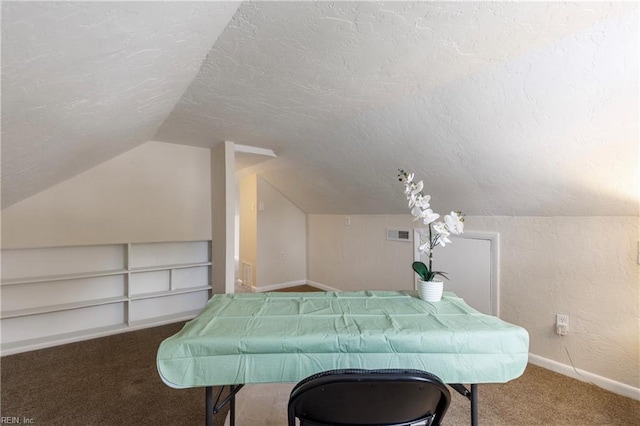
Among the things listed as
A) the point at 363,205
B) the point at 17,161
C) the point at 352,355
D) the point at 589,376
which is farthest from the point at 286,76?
the point at 589,376

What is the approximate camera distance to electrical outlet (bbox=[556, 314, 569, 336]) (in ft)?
7.36

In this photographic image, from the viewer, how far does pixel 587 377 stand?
214 cm

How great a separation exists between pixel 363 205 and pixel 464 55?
2.38 m

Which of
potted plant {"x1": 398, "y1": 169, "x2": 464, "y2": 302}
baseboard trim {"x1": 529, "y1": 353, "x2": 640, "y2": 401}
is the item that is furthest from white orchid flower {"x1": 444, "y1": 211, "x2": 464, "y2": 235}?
baseboard trim {"x1": 529, "y1": 353, "x2": 640, "y2": 401}

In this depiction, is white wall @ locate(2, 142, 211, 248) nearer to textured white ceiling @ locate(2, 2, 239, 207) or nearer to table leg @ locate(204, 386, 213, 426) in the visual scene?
textured white ceiling @ locate(2, 2, 239, 207)

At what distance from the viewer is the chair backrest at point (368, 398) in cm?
76

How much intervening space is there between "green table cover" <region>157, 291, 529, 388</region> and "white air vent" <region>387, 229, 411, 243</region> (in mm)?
2277

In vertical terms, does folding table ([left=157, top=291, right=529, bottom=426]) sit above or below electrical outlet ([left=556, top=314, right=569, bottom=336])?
above

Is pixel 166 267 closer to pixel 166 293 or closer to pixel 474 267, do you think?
pixel 166 293

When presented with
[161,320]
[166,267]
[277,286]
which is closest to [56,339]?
[161,320]

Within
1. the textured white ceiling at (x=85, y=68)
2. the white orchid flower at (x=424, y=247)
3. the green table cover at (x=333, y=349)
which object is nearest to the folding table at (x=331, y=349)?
the green table cover at (x=333, y=349)

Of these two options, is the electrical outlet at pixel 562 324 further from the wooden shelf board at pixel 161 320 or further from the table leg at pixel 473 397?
the wooden shelf board at pixel 161 320

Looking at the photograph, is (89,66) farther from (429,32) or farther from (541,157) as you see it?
(541,157)

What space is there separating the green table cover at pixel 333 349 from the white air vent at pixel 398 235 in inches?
89.6
